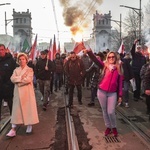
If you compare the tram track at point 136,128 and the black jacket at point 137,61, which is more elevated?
the black jacket at point 137,61

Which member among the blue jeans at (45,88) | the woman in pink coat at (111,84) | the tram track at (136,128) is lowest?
the tram track at (136,128)

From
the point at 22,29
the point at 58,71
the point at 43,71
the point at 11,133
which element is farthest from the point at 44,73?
the point at 22,29

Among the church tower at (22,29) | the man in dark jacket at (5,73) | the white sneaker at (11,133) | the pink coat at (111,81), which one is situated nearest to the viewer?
the pink coat at (111,81)

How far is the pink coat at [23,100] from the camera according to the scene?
750 centimetres

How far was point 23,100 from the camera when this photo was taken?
7547mm

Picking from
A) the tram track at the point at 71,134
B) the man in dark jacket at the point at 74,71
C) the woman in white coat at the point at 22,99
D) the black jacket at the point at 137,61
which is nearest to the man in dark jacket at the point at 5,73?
the woman in white coat at the point at 22,99

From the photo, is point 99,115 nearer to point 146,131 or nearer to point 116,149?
point 146,131

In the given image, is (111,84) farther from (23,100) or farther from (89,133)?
(23,100)

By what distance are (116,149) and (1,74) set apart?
130 inches

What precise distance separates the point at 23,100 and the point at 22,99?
3cm

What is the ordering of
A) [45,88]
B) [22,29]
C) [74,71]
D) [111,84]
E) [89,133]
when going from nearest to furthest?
[111,84]
[89,133]
[45,88]
[74,71]
[22,29]

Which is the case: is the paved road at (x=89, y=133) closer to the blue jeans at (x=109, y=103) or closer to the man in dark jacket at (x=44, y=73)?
the blue jeans at (x=109, y=103)

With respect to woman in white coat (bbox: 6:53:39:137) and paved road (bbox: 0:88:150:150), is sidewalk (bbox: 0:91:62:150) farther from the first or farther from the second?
woman in white coat (bbox: 6:53:39:137)

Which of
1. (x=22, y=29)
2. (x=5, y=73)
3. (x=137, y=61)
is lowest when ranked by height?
(x=5, y=73)
